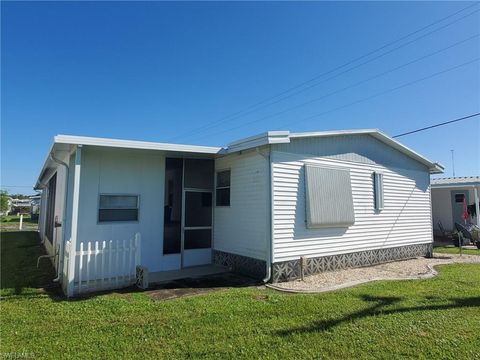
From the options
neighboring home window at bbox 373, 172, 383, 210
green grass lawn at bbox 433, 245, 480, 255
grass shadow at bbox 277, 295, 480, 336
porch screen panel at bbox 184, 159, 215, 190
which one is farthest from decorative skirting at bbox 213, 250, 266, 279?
green grass lawn at bbox 433, 245, 480, 255

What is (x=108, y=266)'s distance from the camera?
697 centimetres

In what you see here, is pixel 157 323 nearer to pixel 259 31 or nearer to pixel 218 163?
pixel 218 163

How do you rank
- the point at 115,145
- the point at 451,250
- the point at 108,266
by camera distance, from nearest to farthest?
the point at 115,145, the point at 108,266, the point at 451,250

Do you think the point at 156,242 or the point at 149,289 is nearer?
the point at 149,289

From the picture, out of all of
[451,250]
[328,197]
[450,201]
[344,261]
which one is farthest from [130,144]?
[450,201]

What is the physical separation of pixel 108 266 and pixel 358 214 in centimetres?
705

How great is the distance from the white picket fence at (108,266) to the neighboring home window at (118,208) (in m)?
0.79

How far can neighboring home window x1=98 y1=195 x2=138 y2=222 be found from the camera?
7.69 m

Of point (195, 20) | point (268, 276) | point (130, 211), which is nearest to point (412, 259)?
point (268, 276)

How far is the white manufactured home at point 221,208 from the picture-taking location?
7125 mm

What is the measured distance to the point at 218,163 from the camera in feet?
31.0

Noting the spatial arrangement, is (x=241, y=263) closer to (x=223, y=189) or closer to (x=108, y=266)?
(x=223, y=189)

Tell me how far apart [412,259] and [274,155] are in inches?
290

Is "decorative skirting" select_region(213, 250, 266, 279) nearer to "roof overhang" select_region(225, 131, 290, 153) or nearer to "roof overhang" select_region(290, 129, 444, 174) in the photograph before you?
"roof overhang" select_region(225, 131, 290, 153)
